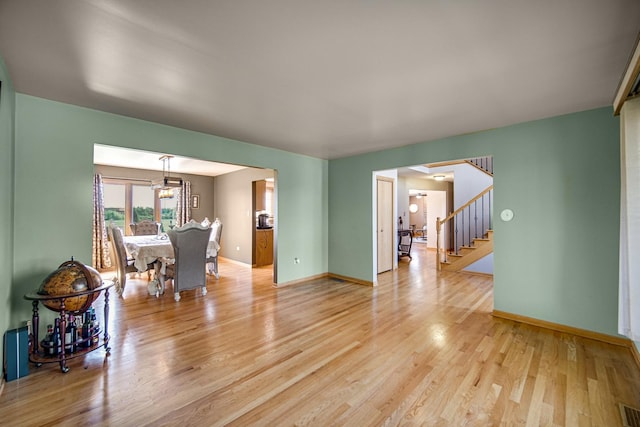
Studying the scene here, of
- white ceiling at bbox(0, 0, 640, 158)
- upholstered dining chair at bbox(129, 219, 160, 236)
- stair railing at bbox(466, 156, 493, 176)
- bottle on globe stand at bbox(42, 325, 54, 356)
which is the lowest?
bottle on globe stand at bbox(42, 325, 54, 356)

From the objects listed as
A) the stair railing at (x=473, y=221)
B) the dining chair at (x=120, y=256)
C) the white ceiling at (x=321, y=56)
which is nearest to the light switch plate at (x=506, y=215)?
the white ceiling at (x=321, y=56)

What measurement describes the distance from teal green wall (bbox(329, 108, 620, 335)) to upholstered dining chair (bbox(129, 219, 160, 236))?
6.53 metres

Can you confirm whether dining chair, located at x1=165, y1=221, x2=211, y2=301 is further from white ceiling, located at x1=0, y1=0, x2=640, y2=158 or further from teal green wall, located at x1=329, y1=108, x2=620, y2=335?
teal green wall, located at x1=329, y1=108, x2=620, y2=335

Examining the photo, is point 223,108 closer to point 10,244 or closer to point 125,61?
point 125,61

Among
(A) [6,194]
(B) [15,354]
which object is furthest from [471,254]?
(A) [6,194]

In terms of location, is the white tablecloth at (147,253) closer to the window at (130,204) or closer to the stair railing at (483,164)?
the window at (130,204)

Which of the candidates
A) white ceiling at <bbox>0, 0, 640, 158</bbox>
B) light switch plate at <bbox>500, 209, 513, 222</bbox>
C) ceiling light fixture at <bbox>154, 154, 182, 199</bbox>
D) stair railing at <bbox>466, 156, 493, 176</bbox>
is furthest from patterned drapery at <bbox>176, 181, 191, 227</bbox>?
stair railing at <bbox>466, 156, 493, 176</bbox>

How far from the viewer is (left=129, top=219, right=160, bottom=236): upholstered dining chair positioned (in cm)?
619

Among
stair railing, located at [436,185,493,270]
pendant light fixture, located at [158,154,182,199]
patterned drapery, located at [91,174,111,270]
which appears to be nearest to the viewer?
pendant light fixture, located at [158,154,182,199]

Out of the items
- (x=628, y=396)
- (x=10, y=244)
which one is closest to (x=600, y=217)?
(x=628, y=396)

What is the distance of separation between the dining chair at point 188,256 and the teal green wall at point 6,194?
1813mm

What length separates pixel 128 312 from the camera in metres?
3.61

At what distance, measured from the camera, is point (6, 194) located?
219 centimetres

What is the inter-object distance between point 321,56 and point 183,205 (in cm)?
690
